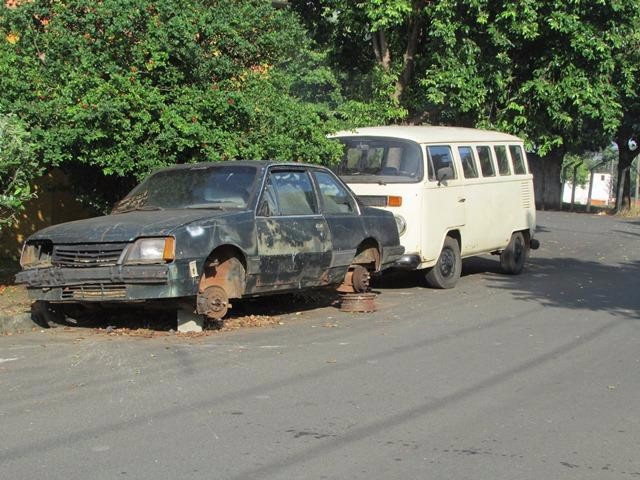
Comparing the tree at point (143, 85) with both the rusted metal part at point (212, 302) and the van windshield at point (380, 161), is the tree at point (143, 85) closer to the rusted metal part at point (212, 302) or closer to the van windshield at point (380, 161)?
the van windshield at point (380, 161)

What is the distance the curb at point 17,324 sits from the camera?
29.5 feet

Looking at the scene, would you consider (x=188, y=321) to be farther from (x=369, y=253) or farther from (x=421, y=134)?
(x=421, y=134)

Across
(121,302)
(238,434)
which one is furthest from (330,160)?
(238,434)

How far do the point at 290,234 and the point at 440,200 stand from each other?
358 centimetres

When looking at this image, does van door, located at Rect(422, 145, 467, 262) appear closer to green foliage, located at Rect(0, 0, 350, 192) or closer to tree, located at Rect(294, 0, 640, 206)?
green foliage, located at Rect(0, 0, 350, 192)

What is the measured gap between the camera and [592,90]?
16.4 meters

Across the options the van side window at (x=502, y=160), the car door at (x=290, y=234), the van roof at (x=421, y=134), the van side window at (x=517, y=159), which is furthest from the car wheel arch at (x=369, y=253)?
the van side window at (x=517, y=159)

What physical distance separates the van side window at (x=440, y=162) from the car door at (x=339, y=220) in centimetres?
212

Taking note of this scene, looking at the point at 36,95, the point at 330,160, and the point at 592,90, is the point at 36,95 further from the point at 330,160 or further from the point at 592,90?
the point at 592,90

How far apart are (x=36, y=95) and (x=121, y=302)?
133 inches

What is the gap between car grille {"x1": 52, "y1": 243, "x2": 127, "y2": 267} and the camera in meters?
8.19

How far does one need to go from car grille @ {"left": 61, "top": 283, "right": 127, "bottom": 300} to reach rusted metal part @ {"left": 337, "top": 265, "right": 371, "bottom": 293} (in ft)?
10.4

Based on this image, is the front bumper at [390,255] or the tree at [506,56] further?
the tree at [506,56]

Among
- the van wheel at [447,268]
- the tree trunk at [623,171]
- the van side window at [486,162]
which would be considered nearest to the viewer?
the van wheel at [447,268]
